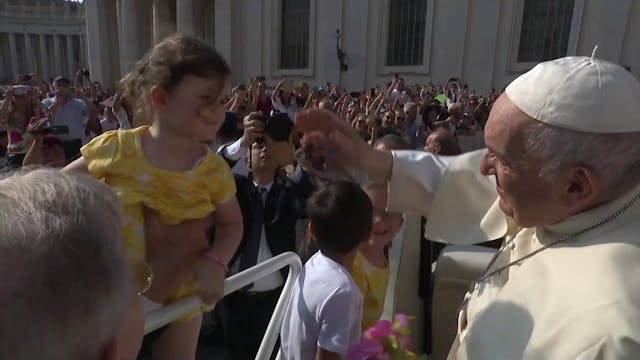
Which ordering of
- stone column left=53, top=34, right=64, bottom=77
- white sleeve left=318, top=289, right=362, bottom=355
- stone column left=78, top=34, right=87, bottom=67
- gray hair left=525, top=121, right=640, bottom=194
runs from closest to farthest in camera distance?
gray hair left=525, top=121, right=640, bottom=194
white sleeve left=318, top=289, right=362, bottom=355
stone column left=53, top=34, right=64, bottom=77
stone column left=78, top=34, right=87, bottom=67

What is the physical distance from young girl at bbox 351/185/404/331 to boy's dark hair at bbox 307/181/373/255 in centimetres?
40

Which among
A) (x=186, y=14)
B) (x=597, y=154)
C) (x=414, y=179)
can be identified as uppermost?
(x=186, y=14)

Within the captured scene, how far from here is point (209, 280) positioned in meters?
1.55

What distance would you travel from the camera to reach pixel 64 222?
710 mm

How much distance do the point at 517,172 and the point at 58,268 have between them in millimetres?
1118

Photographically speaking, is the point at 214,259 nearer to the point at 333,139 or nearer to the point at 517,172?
the point at 333,139

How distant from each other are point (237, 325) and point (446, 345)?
129cm

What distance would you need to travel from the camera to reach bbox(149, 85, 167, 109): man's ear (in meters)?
1.70

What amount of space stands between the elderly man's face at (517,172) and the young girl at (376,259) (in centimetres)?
102

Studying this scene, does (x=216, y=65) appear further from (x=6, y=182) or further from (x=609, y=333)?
(x=609, y=333)

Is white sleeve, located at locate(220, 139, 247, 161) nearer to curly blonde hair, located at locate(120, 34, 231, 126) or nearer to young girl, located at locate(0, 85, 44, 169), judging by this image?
curly blonde hair, located at locate(120, 34, 231, 126)

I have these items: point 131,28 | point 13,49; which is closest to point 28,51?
point 13,49

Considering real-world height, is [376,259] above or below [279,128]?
below

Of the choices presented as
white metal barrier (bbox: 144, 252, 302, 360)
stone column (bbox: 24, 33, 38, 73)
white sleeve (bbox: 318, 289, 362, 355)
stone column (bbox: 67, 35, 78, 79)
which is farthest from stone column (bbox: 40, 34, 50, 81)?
white sleeve (bbox: 318, 289, 362, 355)
